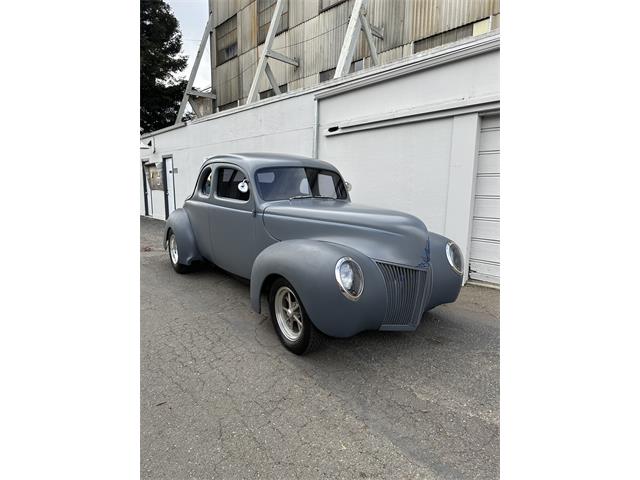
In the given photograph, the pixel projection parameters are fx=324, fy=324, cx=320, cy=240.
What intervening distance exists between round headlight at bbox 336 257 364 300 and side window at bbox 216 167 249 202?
1822mm

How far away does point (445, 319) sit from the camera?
3617 millimetres

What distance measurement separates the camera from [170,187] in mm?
13203

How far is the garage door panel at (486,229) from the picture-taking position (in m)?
4.85

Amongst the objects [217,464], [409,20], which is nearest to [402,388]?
[217,464]

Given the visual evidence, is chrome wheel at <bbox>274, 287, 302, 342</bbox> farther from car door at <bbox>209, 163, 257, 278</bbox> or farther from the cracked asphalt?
car door at <bbox>209, 163, 257, 278</bbox>

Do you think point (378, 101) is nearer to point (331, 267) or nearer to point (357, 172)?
point (357, 172)

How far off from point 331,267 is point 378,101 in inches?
178

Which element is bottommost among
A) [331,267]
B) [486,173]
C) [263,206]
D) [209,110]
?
[331,267]

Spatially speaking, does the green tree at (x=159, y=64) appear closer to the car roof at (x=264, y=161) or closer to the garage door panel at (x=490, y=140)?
the car roof at (x=264, y=161)

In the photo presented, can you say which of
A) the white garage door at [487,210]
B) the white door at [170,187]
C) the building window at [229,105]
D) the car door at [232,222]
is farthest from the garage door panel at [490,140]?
the building window at [229,105]

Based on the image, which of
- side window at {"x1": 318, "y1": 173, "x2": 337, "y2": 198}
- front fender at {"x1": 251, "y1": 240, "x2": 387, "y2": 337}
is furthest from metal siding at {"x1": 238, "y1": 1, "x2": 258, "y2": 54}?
front fender at {"x1": 251, "y1": 240, "x2": 387, "y2": 337}

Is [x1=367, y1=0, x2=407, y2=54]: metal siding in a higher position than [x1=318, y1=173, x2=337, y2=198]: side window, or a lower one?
higher

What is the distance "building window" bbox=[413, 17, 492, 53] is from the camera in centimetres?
848

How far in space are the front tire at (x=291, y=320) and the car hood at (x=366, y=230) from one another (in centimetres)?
58
